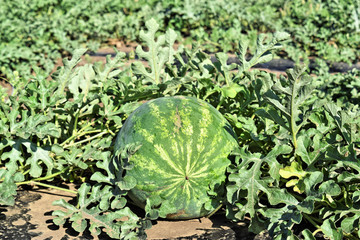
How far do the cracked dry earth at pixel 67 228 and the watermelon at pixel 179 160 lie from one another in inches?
3.6

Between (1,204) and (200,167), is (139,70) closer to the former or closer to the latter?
(200,167)

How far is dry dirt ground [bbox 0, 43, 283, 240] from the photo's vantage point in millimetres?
3121

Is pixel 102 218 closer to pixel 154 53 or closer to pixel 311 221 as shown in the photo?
pixel 311 221

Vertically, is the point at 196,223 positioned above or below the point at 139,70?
below

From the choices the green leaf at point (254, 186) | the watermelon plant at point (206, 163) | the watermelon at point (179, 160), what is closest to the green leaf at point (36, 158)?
the watermelon plant at point (206, 163)

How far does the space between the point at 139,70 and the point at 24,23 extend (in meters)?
3.81

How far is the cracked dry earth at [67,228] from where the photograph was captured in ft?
10.2

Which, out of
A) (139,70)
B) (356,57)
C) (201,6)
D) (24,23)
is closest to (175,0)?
(201,6)

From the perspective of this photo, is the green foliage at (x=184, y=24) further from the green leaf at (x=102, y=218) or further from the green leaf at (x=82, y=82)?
the green leaf at (x=102, y=218)

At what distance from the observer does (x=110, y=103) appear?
12.5ft

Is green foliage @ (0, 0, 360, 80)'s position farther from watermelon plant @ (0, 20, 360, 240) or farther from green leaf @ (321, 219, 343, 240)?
green leaf @ (321, 219, 343, 240)

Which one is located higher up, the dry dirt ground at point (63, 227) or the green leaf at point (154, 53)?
the green leaf at point (154, 53)

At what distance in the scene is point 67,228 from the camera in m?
3.21

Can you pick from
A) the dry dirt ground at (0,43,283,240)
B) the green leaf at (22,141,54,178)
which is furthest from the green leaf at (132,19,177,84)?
the dry dirt ground at (0,43,283,240)
